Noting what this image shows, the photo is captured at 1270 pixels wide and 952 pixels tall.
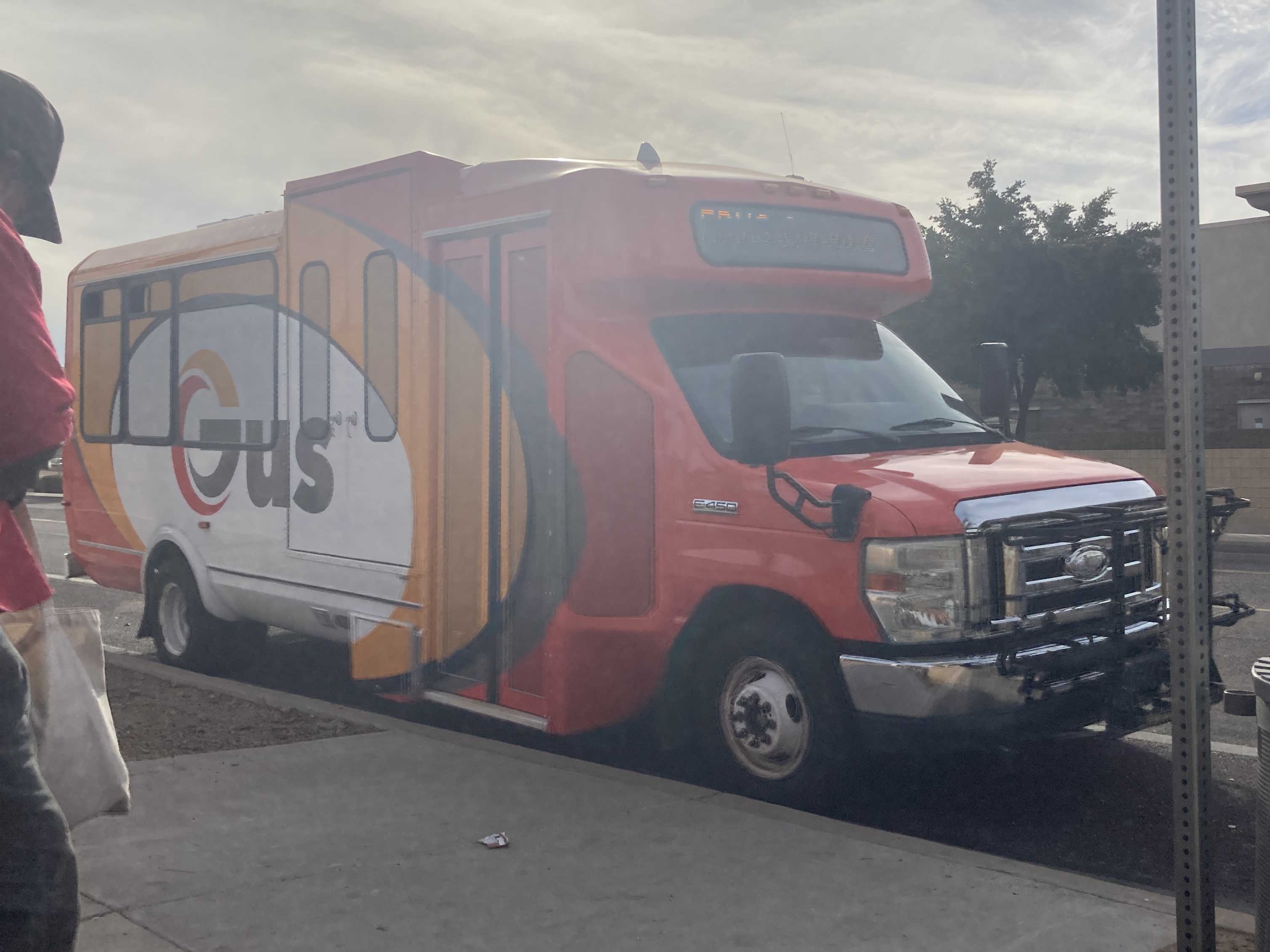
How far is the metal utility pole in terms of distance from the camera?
10.1 feet

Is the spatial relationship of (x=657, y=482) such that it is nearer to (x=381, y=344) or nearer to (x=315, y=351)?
(x=381, y=344)

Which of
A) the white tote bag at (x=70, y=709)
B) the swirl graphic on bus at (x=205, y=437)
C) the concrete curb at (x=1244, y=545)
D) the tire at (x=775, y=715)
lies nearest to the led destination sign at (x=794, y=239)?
the tire at (x=775, y=715)

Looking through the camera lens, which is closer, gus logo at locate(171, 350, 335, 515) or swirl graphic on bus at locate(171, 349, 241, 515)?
gus logo at locate(171, 350, 335, 515)

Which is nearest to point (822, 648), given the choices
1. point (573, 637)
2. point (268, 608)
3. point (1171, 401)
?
point (573, 637)

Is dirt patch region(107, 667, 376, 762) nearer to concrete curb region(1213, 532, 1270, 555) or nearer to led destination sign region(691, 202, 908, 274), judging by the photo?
led destination sign region(691, 202, 908, 274)

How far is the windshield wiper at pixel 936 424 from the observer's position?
6227mm

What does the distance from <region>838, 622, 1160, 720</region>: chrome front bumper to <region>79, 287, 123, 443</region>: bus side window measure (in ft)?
22.6

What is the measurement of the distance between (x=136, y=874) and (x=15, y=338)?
2.74m

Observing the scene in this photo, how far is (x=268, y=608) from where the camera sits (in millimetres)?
8344

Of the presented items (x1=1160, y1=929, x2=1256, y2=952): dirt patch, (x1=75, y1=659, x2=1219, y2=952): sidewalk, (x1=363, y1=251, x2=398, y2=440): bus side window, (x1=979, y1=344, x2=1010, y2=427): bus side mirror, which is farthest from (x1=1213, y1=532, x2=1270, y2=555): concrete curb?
(x1=1160, y1=929, x2=1256, y2=952): dirt patch

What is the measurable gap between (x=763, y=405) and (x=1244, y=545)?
16.1 m

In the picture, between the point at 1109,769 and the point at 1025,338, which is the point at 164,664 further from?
the point at 1025,338

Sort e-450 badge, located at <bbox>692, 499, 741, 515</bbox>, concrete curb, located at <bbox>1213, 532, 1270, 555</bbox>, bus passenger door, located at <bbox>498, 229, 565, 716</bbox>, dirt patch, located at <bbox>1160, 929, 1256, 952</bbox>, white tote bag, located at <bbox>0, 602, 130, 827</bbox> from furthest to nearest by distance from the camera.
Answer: concrete curb, located at <bbox>1213, 532, 1270, 555</bbox>, bus passenger door, located at <bbox>498, 229, 565, 716</bbox>, e-450 badge, located at <bbox>692, 499, 741, 515</bbox>, dirt patch, located at <bbox>1160, 929, 1256, 952</bbox>, white tote bag, located at <bbox>0, 602, 130, 827</bbox>

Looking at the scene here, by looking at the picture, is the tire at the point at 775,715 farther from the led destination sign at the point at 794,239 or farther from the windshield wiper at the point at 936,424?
the led destination sign at the point at 794,239
